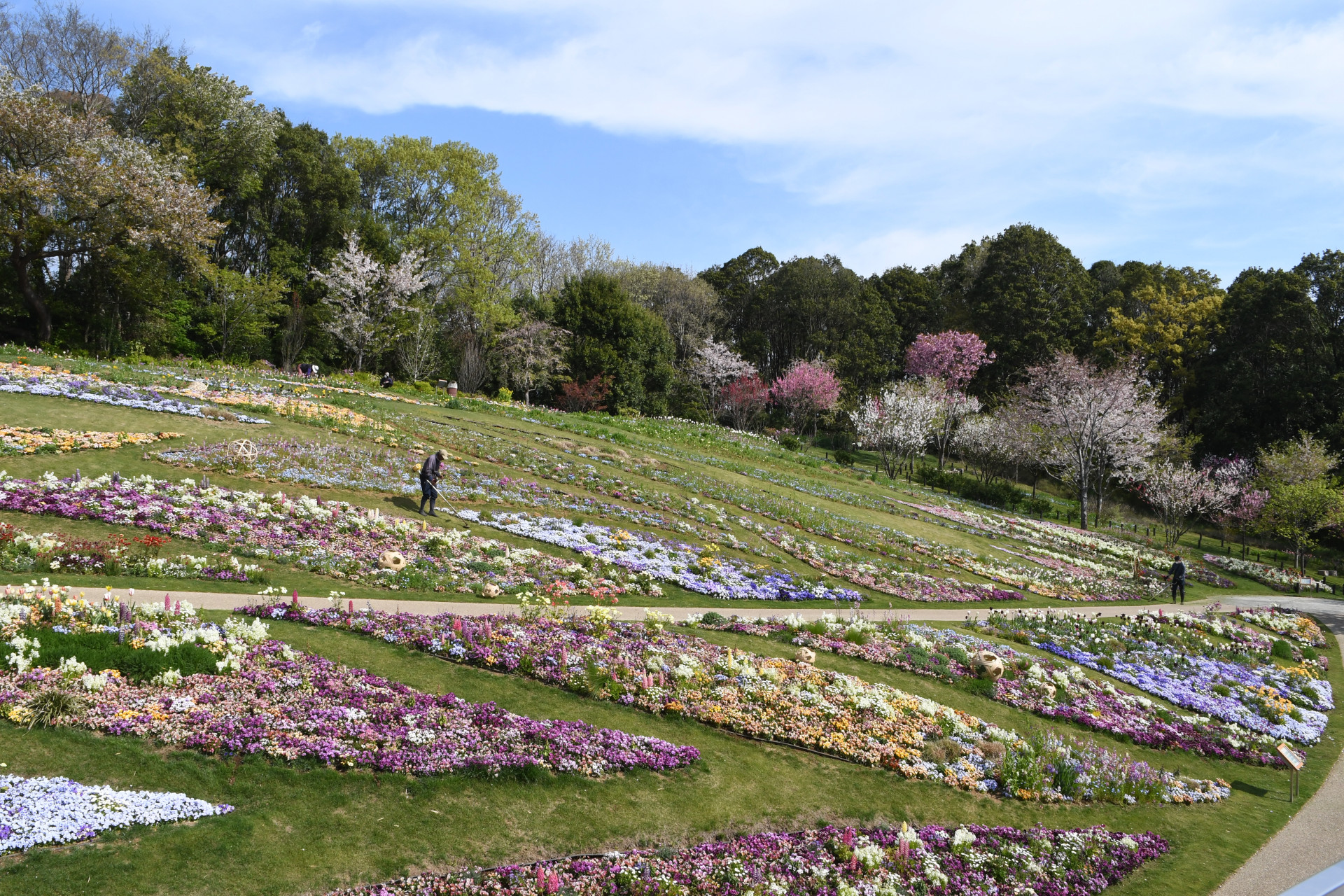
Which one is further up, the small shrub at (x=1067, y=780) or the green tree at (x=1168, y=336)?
the green tree at (x=1168, y=336)

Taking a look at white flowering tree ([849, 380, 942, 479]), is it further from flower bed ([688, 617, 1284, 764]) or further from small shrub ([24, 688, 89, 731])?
small shrub ([24, 688, 89, 731])

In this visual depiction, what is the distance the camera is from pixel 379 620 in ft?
36.8

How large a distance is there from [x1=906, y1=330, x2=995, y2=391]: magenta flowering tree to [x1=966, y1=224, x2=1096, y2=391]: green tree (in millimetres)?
2555

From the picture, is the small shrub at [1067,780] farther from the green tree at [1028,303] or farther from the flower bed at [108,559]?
the green tree at [1028,303]

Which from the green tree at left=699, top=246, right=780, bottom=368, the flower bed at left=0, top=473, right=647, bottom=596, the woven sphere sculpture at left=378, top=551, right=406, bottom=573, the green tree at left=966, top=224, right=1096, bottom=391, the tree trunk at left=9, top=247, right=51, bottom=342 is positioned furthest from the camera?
the green tree at left=699, top=246, right=780, bottom=368

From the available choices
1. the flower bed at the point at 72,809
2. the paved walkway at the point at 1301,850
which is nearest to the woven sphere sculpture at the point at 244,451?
the flower bed at the point at 72,809

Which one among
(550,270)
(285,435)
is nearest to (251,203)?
(550,270)

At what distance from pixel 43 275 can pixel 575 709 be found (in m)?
44.8

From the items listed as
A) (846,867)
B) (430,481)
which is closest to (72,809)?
(846,867)

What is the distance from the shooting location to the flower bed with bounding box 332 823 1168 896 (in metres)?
6.61

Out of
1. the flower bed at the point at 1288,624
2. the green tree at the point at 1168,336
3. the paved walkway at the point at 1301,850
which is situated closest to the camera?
the paved walkway at the point at 1301,850

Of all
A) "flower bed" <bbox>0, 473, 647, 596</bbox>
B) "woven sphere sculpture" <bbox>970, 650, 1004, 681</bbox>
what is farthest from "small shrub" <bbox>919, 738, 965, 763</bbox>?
"flower bed" <bbox>0, 473, 647, 596</bbox>

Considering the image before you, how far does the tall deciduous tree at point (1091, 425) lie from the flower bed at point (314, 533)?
34939 millimetres

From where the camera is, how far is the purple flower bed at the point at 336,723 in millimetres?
7500
